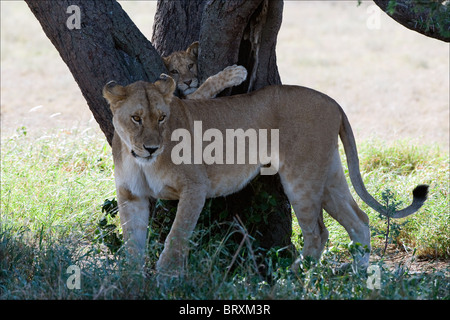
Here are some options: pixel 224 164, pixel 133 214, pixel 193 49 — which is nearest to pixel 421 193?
pixel 224 164

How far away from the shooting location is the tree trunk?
4562 millimetres

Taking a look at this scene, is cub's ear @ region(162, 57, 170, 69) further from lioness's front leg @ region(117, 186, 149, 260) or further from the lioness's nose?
the lioness's nose

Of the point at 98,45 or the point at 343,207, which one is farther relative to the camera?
the point at 343,207

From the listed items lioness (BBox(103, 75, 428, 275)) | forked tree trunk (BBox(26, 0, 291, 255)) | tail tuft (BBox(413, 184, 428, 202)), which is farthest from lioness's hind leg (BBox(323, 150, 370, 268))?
tail tuft (BBox(413, 184, 428, 202))

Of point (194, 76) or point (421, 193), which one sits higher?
point (194, 76)

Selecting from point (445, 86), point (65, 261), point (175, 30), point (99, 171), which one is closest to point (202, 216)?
point (65, 261)

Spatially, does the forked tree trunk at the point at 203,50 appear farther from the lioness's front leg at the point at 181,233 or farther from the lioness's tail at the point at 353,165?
the lioness's front leg at the point at 181,233

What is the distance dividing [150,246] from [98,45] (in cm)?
134

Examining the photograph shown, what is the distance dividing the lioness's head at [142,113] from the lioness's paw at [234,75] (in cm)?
58

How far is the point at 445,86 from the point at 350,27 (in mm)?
7677

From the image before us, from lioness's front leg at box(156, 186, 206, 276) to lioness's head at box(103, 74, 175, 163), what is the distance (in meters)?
0.34

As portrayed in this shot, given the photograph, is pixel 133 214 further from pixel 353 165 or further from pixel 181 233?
pixel 353 165

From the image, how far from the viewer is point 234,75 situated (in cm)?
458

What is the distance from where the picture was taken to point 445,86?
12.7m
